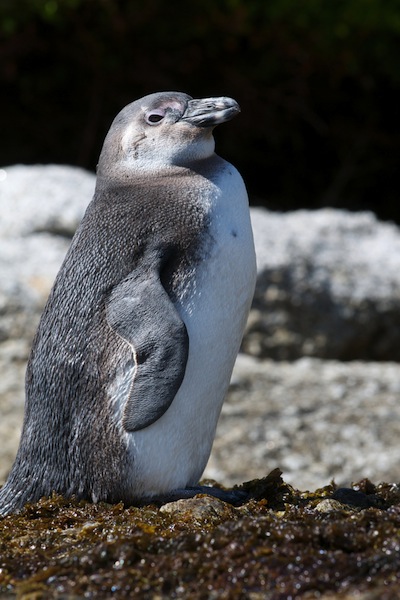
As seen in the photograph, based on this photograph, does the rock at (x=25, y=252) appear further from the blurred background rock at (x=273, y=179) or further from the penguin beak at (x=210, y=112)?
the penguin beak at (x=210, y=112)

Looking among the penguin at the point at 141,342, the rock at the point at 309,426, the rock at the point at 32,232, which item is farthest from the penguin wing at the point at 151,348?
the rock at the point at 32,232

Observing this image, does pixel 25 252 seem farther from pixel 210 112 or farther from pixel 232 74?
pixel 210 112

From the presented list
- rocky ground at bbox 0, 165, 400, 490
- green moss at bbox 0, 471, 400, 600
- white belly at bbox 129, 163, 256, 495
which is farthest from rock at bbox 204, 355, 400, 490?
green moss at bbox 0, 471, 400, 600

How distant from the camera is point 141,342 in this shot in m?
2.90

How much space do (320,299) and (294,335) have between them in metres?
0.24

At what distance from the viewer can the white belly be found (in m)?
2.97

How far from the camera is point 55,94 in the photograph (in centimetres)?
804

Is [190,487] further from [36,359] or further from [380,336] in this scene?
[380,336]

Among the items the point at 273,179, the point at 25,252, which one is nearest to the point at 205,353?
the point at 25,252

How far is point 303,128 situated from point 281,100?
558mm

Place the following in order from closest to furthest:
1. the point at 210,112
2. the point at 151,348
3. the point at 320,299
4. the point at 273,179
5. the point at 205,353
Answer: the point at 151,348 → the point at 205,353 → the point at 210,112 → the point at 320,299 → the point at 273,179

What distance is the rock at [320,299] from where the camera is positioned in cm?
588

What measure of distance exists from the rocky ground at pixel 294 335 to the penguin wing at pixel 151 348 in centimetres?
215

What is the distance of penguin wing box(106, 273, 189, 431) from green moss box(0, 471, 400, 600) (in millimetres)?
272
